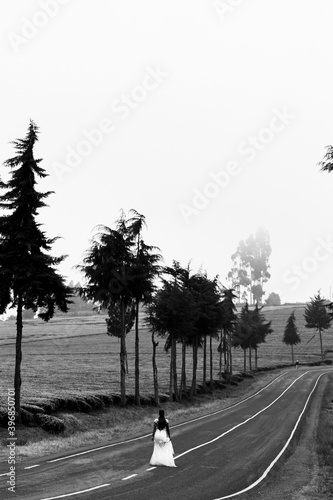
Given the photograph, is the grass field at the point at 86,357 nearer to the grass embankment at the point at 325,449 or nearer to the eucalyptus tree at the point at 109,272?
the eucalyptus tree at the point at 109,272

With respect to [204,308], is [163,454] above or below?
below

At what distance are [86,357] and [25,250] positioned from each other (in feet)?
190

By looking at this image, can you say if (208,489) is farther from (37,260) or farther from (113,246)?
(113,246)

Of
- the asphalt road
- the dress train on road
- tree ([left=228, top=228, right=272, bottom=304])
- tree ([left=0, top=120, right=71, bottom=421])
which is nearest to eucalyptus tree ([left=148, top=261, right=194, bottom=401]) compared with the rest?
the asphalt road

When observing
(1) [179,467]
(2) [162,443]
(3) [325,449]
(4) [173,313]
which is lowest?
(3) [325,449]

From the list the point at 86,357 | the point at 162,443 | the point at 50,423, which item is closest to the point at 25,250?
the point at 50,423

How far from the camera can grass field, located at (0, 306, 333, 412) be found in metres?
43.0

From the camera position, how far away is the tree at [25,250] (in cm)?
2556

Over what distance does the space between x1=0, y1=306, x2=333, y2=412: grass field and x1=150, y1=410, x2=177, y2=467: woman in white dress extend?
42.1 ft

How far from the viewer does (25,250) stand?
1027 inches

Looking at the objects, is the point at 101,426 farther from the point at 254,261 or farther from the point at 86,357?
the point at 254,261

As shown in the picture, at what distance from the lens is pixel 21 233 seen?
84.3ft

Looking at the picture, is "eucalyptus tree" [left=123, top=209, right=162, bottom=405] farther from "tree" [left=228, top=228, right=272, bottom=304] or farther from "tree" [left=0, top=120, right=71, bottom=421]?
"tree" [left=228, top=228, right=272, bottom=304]

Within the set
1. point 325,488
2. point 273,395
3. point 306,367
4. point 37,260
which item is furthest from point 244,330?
point 325,488
